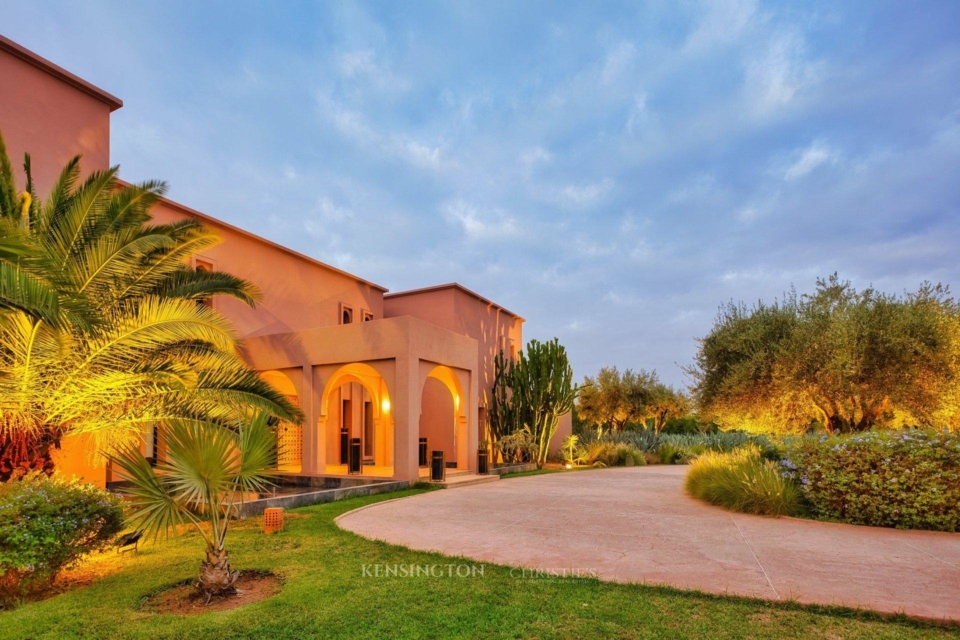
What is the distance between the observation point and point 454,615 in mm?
4090

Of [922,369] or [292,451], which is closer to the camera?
[922,369]

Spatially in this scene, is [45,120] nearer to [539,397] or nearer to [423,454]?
[423,454]

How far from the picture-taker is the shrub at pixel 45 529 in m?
4.64

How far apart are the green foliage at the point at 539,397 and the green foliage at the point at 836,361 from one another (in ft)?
15.9

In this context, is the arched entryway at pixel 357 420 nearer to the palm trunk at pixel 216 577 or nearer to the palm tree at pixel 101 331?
the palm tree at pixel 101 331

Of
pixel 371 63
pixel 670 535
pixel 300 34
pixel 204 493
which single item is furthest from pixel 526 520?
pixel 300 34

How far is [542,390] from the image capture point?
1891 centimetres

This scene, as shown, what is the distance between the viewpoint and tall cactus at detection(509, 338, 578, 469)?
62.1ft

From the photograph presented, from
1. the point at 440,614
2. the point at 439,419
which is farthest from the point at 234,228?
the point at 440,614

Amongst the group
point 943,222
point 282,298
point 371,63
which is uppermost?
point 371,63

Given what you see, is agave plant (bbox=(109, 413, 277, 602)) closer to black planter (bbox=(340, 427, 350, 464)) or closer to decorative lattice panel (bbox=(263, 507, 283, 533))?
decorative lattice panel (bbox=(263, 507, 283, 533))

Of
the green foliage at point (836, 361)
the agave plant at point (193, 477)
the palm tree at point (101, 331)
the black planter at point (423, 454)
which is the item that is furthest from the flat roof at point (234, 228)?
the green foliage at point (836, 361)

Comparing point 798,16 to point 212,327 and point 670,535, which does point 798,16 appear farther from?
point 212,327

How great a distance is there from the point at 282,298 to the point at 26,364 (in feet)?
36.5
